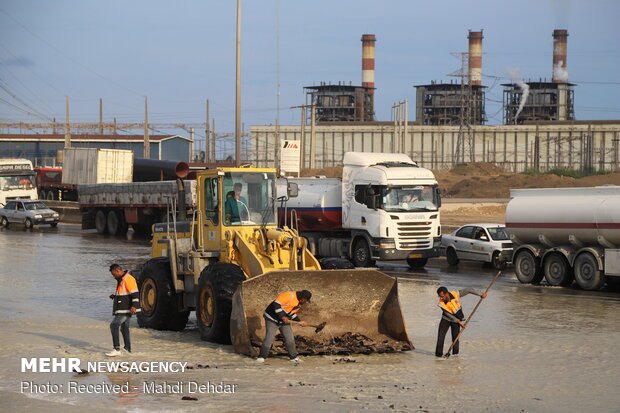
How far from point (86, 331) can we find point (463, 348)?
6.72m

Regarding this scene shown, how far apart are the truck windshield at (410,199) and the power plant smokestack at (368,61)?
93.1 meters

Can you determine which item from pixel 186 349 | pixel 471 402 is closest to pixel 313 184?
pixel 186 349

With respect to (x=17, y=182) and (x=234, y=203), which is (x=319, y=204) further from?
(x=17, y=182)

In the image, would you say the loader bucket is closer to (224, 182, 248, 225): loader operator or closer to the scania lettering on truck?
(224, 182, 248, 225): loader operator

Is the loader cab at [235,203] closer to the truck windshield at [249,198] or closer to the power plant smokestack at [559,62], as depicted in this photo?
the truck windshield at [249,198]

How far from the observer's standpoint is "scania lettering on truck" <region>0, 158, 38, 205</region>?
54.9m

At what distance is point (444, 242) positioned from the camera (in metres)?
32.1

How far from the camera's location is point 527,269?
26609 millimetres

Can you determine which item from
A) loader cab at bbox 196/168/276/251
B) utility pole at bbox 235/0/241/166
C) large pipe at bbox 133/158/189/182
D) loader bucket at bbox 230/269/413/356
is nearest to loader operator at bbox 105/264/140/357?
loader bucket at bbox 230/269/413/356

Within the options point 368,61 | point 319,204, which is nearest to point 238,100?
point 319,204

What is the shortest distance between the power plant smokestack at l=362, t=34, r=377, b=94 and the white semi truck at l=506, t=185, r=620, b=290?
96357 mm

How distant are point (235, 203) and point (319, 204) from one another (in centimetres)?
1585

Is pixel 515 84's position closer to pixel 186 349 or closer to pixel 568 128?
pixel 568 128

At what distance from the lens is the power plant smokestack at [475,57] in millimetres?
116750
